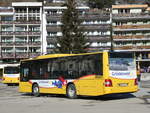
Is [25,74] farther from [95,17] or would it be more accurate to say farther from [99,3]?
[99,3]

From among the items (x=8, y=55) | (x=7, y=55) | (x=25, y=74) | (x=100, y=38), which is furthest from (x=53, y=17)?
(x=25, y=74)

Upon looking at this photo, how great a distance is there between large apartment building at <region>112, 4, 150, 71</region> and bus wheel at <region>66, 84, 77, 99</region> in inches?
2524

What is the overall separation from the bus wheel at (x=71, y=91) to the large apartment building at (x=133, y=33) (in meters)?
64.1

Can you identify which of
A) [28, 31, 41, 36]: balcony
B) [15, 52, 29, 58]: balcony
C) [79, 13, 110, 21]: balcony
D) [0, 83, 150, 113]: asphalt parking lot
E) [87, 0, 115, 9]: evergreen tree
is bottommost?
[0, 83, 150, 113]: asphalt parking lot

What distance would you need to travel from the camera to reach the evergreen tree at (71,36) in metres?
57.2

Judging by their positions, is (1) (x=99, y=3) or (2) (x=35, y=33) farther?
(1) (x=99, y=3)

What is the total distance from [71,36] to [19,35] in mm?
30122

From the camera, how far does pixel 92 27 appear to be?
84.1m

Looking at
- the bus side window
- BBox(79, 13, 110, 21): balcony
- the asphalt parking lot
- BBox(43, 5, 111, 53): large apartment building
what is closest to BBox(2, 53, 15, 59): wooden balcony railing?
BBox(43, 5, 111, 53): large apartment building

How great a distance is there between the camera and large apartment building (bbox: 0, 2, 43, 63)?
85.1 meters

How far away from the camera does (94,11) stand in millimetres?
86438

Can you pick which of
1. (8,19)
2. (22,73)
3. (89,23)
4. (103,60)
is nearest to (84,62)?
(103,60)

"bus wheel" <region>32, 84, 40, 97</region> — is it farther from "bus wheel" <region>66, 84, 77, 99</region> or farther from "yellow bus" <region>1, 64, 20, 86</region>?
"yellow bus" <region>1, 64, 20, 86</region>

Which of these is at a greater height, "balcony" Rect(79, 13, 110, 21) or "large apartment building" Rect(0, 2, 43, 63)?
"balcony" Rect(79, 13, 110, 21)
